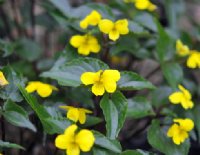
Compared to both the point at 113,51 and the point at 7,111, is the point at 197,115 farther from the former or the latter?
the point at 7,111

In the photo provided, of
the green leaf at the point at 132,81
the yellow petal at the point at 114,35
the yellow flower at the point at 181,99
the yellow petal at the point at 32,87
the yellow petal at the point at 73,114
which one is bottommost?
the yellow flower at the point at 181,99

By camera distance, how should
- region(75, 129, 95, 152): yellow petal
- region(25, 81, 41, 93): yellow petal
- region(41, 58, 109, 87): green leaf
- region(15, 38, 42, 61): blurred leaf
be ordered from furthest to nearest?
region(15, 38, 42, 61): blurred leaf → region(25, 81, 41, 93): yellow petal → region(41, 58, 109, 87): green leaf → region(75, 129, 95, 152): yellow petal

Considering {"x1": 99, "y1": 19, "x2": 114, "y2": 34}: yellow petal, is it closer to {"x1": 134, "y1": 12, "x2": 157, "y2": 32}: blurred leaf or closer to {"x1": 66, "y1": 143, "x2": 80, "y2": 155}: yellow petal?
{"x1": 134, "y1": 12, "x2": 157, "y2": 32}: blurred leaf

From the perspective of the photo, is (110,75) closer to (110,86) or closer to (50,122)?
(110,86)

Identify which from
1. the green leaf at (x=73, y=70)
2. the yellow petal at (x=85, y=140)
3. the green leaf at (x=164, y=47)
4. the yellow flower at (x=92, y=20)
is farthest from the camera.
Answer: the green leaf at (x=164, y=47)

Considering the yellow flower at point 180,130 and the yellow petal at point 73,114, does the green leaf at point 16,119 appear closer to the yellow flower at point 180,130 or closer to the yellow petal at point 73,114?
the yellow petal at point 73,114

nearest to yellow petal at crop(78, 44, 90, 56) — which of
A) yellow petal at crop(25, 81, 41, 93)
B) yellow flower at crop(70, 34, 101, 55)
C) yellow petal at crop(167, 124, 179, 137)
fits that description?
yellow flower at crop(70, 34, 101, 55)

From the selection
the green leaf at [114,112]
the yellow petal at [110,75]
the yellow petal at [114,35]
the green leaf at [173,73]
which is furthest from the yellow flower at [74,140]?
the green leaf at [173,73]
